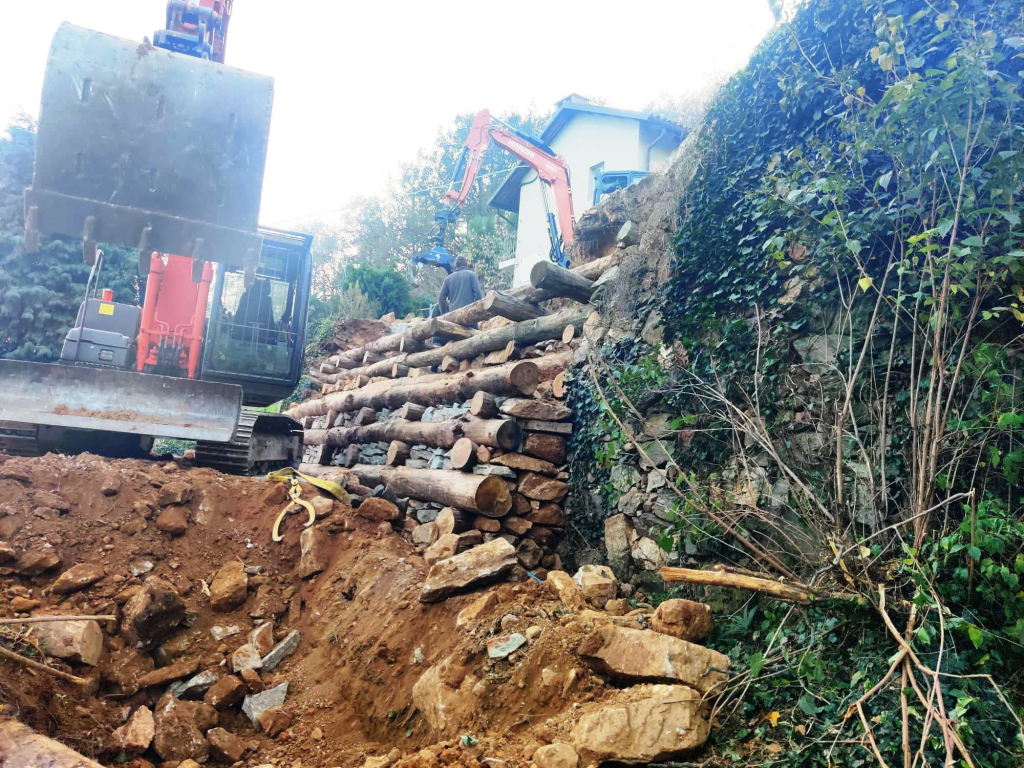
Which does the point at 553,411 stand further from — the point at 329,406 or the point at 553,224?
the point at 553,224

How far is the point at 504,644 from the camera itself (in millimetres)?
3438

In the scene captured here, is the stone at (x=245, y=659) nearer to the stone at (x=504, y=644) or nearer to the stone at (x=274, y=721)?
the stone at (x=274, y=721)

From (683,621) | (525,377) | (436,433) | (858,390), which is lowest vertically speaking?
(683,621)

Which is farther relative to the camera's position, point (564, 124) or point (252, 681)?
point (564, 124)

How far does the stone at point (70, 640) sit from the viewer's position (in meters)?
3.53

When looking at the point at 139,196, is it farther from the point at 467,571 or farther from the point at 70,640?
the point at 467,571

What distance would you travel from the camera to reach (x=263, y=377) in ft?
26.9

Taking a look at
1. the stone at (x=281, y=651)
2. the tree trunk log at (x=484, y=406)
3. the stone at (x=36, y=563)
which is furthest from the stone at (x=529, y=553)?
the stone at (x=36, y=563)

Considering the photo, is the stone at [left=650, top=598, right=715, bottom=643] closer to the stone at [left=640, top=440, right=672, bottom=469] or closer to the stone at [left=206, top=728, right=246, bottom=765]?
the stone at [left=640, top=440, right=672, bottom=469]

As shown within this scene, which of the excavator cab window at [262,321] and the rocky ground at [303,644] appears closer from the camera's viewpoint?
the rocky ground at [303,644]

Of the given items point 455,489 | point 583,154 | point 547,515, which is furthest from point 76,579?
point 583,154

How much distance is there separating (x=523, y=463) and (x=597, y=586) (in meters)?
1.96

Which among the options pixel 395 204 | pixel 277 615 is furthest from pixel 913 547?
pixel 395 204

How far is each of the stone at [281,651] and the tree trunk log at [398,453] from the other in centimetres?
310
